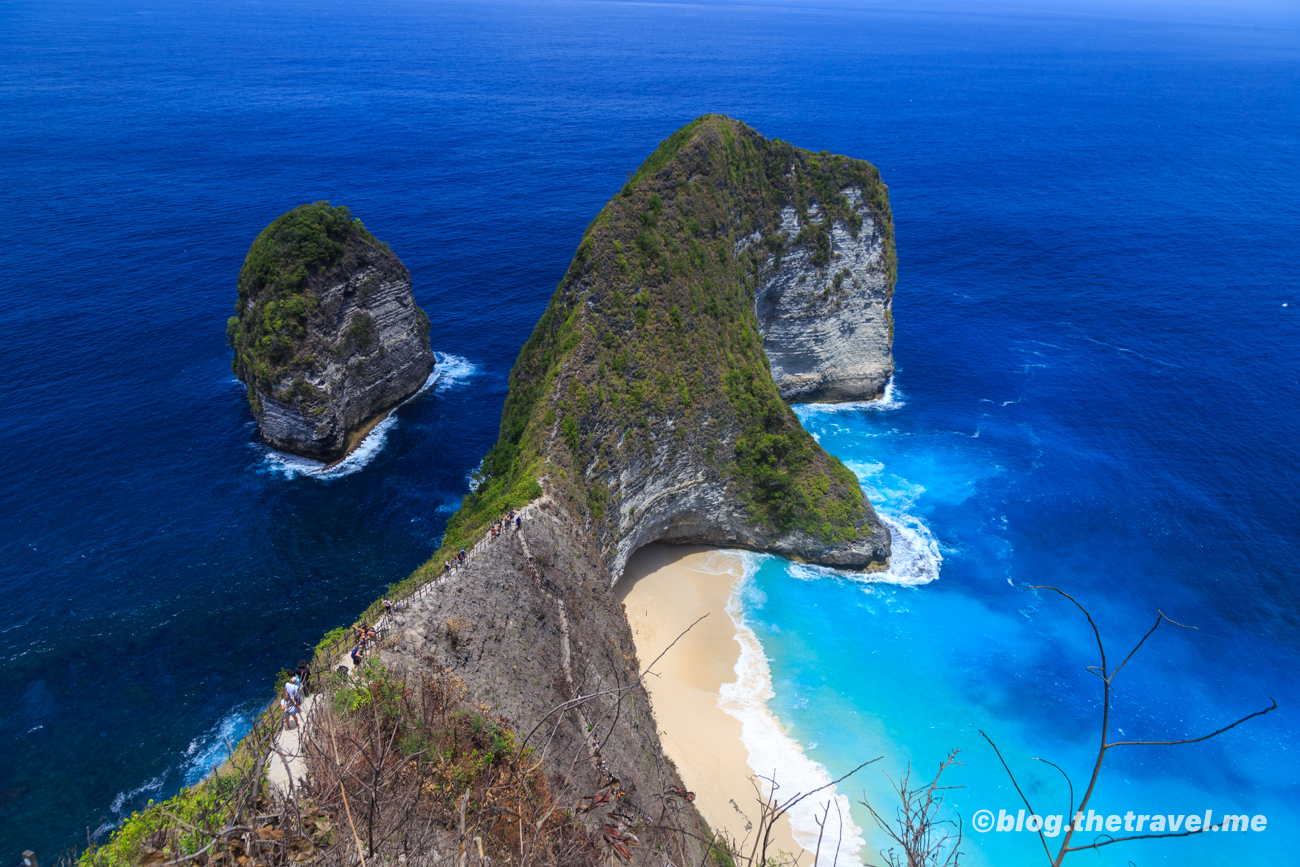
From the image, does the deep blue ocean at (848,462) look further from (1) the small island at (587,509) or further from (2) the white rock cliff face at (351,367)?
(1) the small island at (587,509)

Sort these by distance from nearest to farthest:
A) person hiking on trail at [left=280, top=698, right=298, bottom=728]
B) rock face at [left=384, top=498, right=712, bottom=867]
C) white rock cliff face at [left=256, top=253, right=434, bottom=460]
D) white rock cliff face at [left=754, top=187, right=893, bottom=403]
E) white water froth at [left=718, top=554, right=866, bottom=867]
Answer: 1. person hiking on trail at [left=280, top=698, right=298, bottom=728]
2. rock face at [left=384, top=498, right=712, bottom=867]
3. white water froth at [left=718, top=554, right=866, bottom=867]
4. white rock cliff face at [left=256, top=253, right=434, bottom=460]
5. white rock cliff face at [left=754, top=187, right=893, bottom=403]

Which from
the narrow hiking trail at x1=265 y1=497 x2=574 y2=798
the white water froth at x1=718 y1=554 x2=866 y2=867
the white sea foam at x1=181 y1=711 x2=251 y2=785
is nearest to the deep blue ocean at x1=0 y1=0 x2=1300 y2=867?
the white sea foam at x1=181 y1=711 x2=251 y2=785

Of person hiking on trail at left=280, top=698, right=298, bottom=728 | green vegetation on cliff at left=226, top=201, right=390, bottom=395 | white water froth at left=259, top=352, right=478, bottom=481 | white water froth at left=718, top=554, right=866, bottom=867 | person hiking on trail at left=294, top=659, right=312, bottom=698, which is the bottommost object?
white water froth at left=718, top=554, right=866, bottom=867

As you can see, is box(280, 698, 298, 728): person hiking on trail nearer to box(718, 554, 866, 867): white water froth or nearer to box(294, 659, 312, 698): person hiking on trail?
box(294, 659, 312, 698): person hiking on trail

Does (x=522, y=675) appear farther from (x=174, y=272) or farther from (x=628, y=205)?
(x=174, y=272)

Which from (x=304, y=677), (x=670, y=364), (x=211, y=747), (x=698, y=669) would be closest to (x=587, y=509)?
(x=670, y=364)

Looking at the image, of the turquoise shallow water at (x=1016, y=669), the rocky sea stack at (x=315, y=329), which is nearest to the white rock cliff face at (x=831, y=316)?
the turquoise shallow water at (x=1016, y=669)
